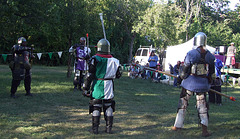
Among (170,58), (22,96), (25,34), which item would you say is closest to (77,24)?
(22,96)

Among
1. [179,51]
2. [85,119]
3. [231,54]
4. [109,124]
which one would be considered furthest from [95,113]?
[231,54]

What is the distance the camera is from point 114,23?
39.1 metres

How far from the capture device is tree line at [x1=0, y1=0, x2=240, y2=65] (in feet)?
48.4

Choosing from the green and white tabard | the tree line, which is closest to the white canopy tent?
the tree line

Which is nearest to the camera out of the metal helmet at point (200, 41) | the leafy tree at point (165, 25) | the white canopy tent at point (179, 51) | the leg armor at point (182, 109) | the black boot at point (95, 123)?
the black boot at point (95, 123)

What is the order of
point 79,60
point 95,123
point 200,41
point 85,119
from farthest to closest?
point 79,60
point 85,119
point 200,41
point 95,123

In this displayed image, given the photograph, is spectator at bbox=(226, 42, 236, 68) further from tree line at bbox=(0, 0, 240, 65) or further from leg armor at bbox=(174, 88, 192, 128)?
leg armor at bbox=(174, 88, 192, 128)

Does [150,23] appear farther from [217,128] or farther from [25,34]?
[217,128]

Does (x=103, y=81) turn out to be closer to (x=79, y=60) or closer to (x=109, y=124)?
(x=109, y=124)

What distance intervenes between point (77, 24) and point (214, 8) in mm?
30163

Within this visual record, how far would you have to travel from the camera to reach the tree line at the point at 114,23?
580 inches

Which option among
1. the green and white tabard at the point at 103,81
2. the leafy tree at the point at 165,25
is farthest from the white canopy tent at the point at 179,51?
the green and white tabard at the point at 103,81

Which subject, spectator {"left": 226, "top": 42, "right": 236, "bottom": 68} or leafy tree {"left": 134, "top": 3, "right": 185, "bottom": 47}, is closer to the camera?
spectator {"left": 226, "top": 42, "right": 236, "bottom": 68}

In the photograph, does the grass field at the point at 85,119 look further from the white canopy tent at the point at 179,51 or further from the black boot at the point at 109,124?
the white canopy tent at the point at 179,51
